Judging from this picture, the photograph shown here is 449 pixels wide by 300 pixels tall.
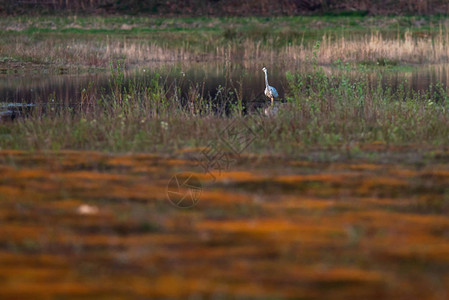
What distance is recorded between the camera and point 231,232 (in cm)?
515

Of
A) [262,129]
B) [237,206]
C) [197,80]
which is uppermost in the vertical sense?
[237,206]

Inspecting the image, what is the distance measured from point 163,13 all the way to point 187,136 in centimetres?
4979

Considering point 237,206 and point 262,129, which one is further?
point 262,129

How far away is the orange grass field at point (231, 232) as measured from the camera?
4191 mm

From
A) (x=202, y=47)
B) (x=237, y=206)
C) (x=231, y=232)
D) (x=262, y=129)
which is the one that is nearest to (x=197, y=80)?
(x=262, y=129)

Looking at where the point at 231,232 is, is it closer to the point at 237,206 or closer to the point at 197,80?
the point at 237,206

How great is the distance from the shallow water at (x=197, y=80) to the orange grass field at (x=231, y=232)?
964 cm

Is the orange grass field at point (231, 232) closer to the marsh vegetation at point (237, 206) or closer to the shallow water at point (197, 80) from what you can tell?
the marsh vegetation at point (237, 206)

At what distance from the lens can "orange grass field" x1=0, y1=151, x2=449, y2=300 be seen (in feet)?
13.8

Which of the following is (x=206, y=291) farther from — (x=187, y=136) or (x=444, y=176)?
(x=187, y=136)

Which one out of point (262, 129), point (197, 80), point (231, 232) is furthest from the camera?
point (197, 80)

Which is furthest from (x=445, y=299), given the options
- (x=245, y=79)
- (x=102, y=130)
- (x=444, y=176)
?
(x=245, y=79)

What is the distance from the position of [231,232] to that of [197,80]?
603 inches

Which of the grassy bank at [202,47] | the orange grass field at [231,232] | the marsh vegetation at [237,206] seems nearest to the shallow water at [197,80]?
the grassy bank at [202,47]
